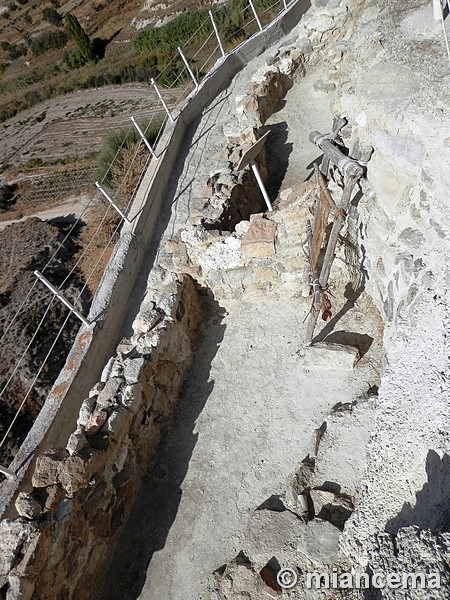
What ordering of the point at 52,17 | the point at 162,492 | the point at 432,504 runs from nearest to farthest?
the point at 432,504, the point at 162,492, the point at 52,17

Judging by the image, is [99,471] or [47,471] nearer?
[47,471]

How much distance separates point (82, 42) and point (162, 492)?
3494 cm

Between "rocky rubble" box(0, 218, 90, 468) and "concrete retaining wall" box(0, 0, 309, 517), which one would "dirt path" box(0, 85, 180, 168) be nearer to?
"rocky rubble" box(0, 218, 90, 468)

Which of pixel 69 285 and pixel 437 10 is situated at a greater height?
pixel 437 10

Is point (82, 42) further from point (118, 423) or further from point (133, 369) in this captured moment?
point (118, 423)

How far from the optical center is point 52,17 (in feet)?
140

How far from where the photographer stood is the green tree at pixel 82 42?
3148cm

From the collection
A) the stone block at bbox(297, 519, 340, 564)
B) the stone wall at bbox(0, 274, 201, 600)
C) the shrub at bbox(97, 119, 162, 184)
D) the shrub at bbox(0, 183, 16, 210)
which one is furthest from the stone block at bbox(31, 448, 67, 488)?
the shrub at bbox(0, 183, 16, 210)

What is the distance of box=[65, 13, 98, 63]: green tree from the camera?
103 feet

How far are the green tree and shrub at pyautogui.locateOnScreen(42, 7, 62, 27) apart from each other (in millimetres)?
12596

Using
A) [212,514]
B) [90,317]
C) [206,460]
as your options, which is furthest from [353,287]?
[90,317]

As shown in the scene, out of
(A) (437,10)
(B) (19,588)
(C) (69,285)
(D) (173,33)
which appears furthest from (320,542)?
(D) (173,33)

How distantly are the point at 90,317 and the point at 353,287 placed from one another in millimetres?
4706

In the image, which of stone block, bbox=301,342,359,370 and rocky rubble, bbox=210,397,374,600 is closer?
rocky rubble, bbox=210,397,374,600
